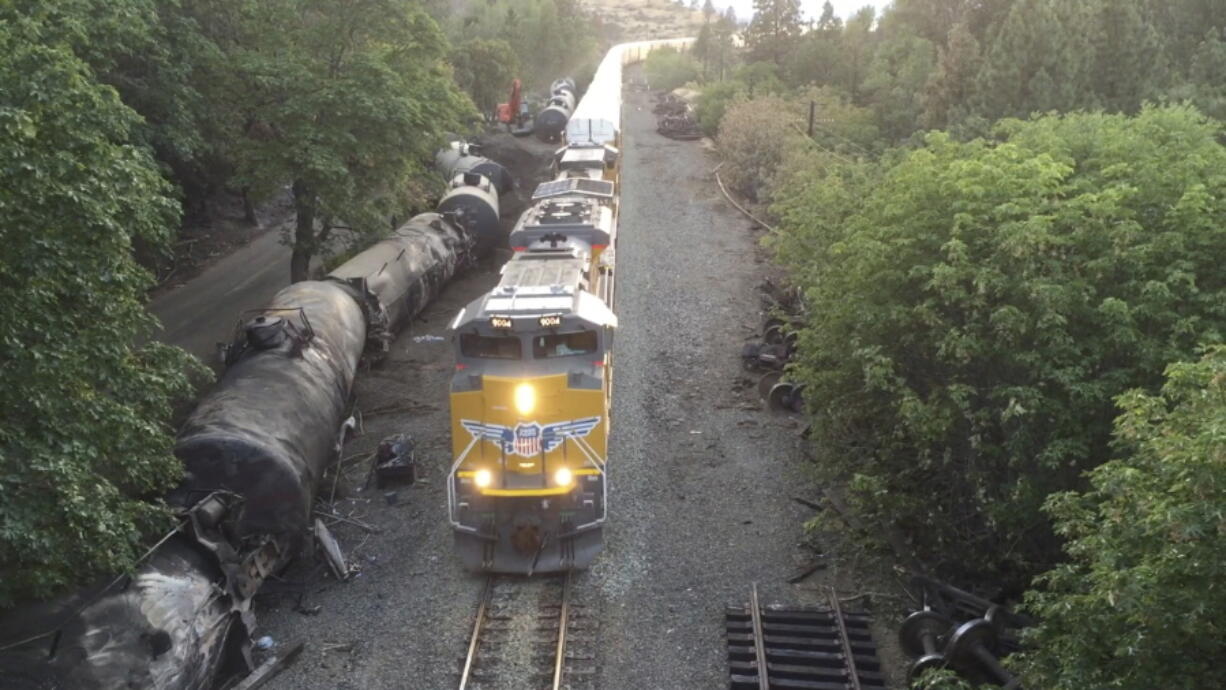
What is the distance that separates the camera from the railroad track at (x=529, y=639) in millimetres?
11727

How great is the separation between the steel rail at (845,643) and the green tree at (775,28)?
55.9m

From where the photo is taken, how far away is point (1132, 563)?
782cm

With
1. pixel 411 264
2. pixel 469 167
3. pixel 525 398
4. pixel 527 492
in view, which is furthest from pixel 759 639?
pixel 469 167

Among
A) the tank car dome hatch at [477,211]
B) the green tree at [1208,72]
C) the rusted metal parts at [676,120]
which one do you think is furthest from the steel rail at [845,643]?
the rusted metal parts at [676,120]

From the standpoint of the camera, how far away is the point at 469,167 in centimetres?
3634

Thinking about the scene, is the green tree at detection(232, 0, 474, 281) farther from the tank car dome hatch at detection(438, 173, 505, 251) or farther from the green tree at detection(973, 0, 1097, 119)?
the green tree at detection(973, 0, 1097, 119)

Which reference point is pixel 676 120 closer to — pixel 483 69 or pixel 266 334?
pixel 483 69

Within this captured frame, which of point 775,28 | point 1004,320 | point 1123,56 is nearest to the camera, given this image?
point 1004,320

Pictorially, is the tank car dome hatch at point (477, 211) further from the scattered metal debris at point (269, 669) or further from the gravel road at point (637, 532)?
the scattered metal debris at point (269, 669)

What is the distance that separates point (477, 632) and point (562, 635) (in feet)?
3.89

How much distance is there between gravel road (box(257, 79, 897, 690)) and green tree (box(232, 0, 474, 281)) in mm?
4150

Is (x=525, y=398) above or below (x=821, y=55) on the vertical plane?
below

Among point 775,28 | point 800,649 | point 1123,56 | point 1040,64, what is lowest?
point 800,649

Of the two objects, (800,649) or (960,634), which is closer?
(960,634)
